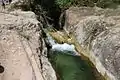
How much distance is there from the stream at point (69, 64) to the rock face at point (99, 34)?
1.11 ft

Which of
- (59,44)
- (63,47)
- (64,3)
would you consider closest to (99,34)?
(63,47)

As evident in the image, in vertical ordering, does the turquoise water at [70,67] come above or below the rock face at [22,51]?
below

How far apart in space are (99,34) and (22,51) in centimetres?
460

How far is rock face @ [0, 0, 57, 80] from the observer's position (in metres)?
6.78

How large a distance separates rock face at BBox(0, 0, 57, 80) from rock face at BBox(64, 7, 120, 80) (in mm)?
2464

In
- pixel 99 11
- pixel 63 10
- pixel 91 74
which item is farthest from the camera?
pixel 63 10

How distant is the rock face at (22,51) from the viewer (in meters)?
6.78

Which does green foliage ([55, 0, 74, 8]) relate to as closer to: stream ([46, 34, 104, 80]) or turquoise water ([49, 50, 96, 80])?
A: stream ([46, 34, 104, 80])

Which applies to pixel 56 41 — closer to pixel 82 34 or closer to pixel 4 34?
pixel 82 34

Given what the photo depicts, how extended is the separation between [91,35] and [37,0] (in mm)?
4087

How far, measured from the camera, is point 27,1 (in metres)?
12.9

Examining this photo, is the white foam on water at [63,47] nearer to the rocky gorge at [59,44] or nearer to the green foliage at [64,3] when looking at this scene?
the rocky gorge at [59,44]

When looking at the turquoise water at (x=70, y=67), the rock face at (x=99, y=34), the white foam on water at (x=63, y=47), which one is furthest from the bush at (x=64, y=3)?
the turquoise water at (x=70, y=67)

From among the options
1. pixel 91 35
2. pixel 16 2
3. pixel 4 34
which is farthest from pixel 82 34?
pixel 4 34
